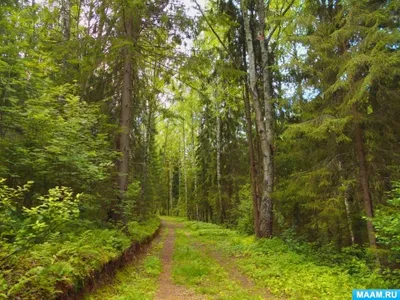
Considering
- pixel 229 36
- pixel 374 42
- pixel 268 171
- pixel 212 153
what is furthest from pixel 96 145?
pixel 212 153

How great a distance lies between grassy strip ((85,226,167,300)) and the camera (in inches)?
206

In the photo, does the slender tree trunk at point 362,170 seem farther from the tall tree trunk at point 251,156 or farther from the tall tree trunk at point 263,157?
the tall tree trunk at point 251,156

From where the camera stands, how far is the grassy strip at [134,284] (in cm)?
523

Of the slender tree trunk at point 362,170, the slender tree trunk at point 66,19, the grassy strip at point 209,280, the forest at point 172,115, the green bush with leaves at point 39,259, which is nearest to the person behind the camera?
the green bush with leaves at point 39,259

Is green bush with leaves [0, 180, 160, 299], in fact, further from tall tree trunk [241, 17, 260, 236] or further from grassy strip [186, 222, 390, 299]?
tall tree trunk [241, 17, 260, 236]

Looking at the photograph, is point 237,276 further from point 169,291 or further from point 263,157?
point 263,157

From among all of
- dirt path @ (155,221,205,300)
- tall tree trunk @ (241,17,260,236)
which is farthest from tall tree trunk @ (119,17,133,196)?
tall tree trunk @ (241,17,260,236)

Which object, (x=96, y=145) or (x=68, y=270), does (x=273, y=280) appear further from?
(x=96, y=145)

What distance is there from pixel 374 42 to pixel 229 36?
7.40 m

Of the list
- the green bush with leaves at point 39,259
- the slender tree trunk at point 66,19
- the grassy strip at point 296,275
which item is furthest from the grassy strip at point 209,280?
the slender tree trunk at point 66,19

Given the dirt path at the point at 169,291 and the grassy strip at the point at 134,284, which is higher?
the grassy strip at the point at 134,284

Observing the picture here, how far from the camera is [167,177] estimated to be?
4412cm

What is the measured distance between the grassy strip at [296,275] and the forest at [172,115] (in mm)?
47

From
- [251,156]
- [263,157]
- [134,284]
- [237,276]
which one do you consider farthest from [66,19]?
[237,276]
